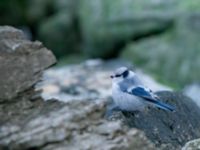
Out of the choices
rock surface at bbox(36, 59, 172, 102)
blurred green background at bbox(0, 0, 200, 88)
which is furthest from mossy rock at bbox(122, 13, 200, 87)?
rock surface at bbox(36, 59, 172, 102)

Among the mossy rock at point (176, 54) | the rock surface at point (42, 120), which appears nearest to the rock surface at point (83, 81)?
the mossy rock at point (176, 54)

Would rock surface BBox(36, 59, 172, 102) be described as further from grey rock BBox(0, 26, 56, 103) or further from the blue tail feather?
grey rock BBox(0, 26, 56, 103)

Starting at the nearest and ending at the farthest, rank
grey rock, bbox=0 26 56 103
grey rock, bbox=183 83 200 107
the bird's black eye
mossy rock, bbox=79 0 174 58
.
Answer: grey rock, bbox=0 26 56 103 < the bird's black eye < grey rock, bbox=183 83 200 107 < mossy rock, bbox=79 0 174 58

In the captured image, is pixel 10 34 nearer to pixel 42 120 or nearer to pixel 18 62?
pixel 18 62

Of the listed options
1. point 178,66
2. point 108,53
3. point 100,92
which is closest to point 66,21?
point 108,53

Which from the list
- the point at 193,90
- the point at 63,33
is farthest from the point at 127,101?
the point at 63,33

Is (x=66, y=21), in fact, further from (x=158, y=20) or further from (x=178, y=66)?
(x=178, y=66)

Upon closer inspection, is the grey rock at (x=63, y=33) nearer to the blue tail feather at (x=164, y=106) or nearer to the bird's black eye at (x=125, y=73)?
the bird's black eye at (x=125, y=73)
